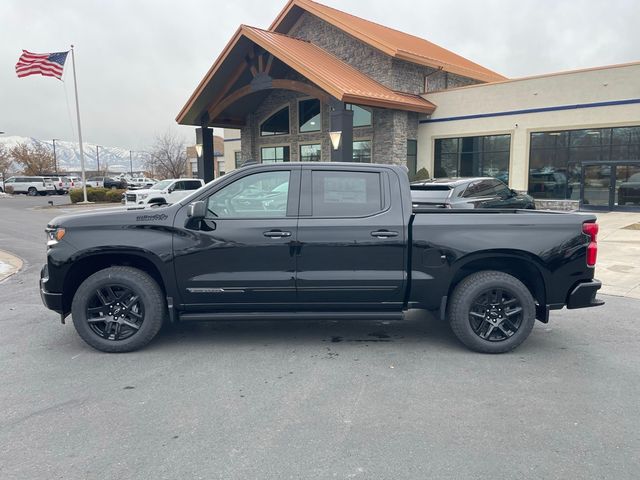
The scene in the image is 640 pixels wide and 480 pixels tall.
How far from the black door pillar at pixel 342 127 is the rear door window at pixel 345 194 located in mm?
14130

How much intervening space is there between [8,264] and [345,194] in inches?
330

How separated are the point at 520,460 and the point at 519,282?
215 cm

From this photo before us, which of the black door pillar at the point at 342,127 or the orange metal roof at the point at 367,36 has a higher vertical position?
the orange metal roof at the point at 367,36

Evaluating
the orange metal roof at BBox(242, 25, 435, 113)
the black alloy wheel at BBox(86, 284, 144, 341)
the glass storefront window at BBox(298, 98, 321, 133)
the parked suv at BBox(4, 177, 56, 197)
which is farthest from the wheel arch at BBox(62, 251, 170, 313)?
the parked suv at BBox(4, 177, 56, 197)

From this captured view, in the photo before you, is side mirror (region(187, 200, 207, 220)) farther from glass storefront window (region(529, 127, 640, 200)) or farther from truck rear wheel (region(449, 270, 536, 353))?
glass storefront window (region(529, 127, 640, 200))

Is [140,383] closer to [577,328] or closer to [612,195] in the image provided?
[577,328]

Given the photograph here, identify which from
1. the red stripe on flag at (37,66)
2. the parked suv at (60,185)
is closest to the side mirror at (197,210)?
the red stripe on flag at (37,66)

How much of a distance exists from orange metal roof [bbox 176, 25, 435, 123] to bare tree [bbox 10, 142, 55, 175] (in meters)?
51.3

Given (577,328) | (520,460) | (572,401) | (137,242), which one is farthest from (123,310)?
(577,328)

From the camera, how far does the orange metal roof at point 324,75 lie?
18516mm

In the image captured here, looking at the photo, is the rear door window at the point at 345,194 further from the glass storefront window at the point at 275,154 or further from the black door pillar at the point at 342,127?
the glass storefront window at the point at 275,154

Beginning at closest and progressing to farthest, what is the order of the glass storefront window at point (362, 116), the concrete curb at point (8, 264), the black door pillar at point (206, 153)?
the concrete curb at point (8, 264) < the glass storefront window at point (362, 116) < the black door pillar at point (206, 153)

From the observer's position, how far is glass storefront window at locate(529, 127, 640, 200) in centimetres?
1805

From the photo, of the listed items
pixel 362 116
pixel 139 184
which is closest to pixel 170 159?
pixel 139 184
